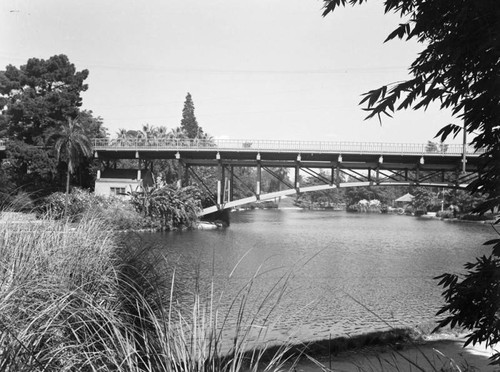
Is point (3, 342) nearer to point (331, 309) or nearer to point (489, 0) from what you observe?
point (489, 0)

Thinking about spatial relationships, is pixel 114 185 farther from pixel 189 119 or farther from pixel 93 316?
pixel 93 316

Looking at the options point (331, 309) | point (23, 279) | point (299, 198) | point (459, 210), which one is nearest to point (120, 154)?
point (331, 309)

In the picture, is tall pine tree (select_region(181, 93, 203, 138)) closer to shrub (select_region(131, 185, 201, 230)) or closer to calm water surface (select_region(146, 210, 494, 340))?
shrub (select_region(131, 185, 201, 230))

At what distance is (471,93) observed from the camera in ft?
9.40

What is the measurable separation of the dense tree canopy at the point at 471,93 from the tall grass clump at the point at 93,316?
1.16 metres

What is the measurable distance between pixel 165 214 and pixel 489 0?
2959cm

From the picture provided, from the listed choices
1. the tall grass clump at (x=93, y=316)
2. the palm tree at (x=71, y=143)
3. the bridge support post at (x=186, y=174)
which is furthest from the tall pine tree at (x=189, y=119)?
the tall grass clump at (x=93, y=316)

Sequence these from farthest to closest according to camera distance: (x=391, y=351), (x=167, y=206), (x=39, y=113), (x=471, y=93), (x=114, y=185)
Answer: (x=114, y=185) < (x=39, y=113) < (x=167, y=206) < (x=391, y=351) < (x=471, y=93)

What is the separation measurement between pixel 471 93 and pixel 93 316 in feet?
9.20

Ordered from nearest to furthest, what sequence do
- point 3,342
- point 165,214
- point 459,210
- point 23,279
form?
point 3,342
point 23,279
point 165,214
point 459,210

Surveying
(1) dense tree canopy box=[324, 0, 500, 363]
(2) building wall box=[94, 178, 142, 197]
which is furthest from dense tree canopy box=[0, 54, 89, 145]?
(1) dense tree canopy box=[324, 0, 500, 363]

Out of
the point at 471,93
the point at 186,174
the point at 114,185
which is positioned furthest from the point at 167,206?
the point at 471,93

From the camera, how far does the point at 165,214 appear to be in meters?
31.0

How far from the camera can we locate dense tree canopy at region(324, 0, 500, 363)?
8.24 feet
